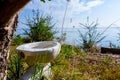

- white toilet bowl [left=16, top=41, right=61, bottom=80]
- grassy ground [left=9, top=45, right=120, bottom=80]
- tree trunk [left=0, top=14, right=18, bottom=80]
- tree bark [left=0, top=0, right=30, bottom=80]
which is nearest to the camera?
tree bark [left=0, top=0, right=30, bottom=80]

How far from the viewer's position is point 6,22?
2.31 m

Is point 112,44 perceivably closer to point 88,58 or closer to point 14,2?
point 88,58

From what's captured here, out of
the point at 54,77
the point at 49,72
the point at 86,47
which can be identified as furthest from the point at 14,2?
the point at 86,47

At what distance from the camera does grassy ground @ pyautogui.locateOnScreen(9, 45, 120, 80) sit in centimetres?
432

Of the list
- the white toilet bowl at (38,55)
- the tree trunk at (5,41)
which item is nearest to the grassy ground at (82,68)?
the white toilet bowl at (38,55)

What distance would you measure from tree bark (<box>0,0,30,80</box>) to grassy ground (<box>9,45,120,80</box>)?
1.59m

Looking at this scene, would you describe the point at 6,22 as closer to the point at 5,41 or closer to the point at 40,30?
the point at 5,41

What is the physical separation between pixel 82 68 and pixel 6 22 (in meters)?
3.27

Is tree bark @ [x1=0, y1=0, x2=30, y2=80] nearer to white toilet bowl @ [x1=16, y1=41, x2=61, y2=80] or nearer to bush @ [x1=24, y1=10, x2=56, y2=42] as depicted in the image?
white toilet bowl @ [x1=16, y1=41, x2=61, y2=80]

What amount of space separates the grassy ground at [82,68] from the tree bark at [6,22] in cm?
159

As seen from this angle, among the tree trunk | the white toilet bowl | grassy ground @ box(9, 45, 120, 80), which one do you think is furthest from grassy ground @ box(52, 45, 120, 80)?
the tree trunk

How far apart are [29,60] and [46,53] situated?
0.69 ft

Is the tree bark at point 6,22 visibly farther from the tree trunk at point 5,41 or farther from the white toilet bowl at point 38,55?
the white toilet bowl at point 38,55

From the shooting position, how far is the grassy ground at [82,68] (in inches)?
170
